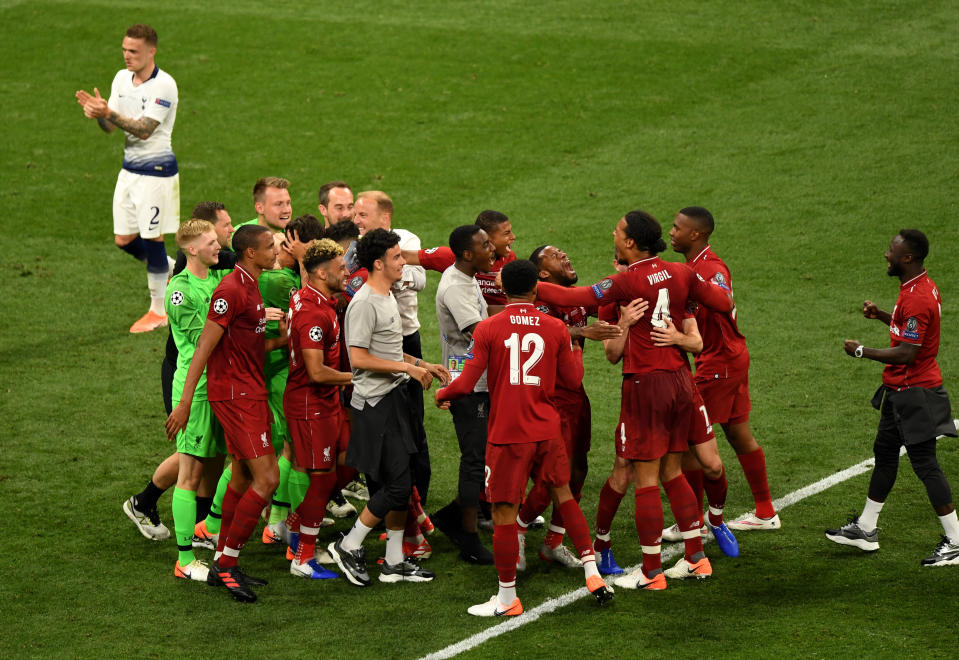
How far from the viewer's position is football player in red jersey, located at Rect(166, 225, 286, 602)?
22.3ft

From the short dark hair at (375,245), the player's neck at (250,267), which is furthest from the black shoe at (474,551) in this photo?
the player's neck at (250,267)

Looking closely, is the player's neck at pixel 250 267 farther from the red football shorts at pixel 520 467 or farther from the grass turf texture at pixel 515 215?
the grass turf texture at pixel 515 215

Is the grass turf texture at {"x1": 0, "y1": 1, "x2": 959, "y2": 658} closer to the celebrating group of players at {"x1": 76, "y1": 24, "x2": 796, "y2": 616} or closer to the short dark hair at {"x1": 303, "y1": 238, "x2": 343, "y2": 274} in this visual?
the celebrating group of players at {"x1": 76, "y1": 24, "x2": 796, "y2": 616}

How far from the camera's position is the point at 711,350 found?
7.62 metres

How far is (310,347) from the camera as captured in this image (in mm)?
6902

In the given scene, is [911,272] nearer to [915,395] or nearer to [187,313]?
[915,395]

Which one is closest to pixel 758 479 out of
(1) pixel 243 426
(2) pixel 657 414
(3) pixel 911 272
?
(2) pixel 657 414

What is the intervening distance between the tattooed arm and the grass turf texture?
6.45 ft

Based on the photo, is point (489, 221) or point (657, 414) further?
point (489, 221)

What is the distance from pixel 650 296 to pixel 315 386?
6.85ft

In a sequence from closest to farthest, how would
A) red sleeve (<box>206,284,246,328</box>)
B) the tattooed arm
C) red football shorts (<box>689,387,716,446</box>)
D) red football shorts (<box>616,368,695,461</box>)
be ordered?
red sleeve (<box>206,284,246,328</box>), red football shorts (<box>616,368,695,461</box>), red football shorts (<box>689,387,716,446</box>), the tattooed arm

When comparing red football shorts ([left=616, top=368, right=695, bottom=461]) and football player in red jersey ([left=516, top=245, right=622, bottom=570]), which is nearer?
red football shorts ([left=616, top=368, right=695, bottom=461])

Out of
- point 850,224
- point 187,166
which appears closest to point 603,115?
point 850,224

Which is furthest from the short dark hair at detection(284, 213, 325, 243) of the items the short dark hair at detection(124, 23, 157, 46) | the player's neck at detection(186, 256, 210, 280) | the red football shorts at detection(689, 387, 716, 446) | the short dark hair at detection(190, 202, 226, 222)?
the short dark hair at detection(124, 23, 157, 46)
